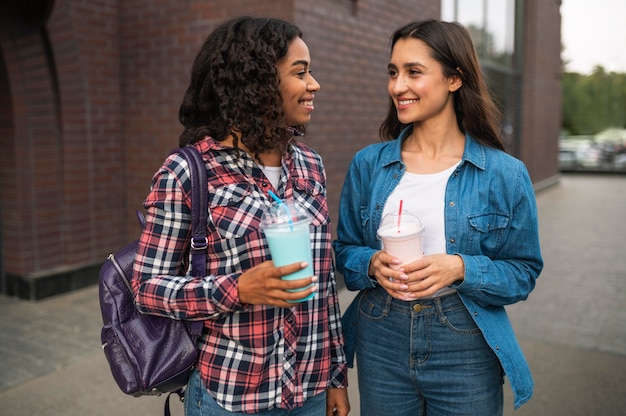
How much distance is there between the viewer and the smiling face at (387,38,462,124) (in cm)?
192

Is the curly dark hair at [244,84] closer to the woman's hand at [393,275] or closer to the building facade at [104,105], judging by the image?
the woman's hand at [393,275]

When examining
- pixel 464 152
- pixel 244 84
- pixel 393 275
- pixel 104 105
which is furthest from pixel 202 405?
pixel 104 105

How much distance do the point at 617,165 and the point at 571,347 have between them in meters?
20.2

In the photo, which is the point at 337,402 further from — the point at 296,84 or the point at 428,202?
the point at 296,84

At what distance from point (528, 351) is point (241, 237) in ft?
11.7

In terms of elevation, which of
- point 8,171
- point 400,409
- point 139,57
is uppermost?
point 139,57

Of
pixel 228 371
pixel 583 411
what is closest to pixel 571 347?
pixel 583 411

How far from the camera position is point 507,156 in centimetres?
196

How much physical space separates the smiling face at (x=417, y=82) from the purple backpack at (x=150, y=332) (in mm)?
731

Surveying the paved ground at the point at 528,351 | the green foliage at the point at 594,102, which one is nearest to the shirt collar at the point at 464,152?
the paved ground at the point at 528,351

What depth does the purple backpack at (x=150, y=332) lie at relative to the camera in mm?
1595

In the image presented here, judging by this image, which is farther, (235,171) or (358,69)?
(358,69)

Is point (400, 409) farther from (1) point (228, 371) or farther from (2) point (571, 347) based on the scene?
(2) point (571, 347)

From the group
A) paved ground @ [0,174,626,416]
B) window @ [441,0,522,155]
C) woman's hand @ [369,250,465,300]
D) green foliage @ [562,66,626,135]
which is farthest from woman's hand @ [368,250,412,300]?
green foliage @ [562,66,626,135]
